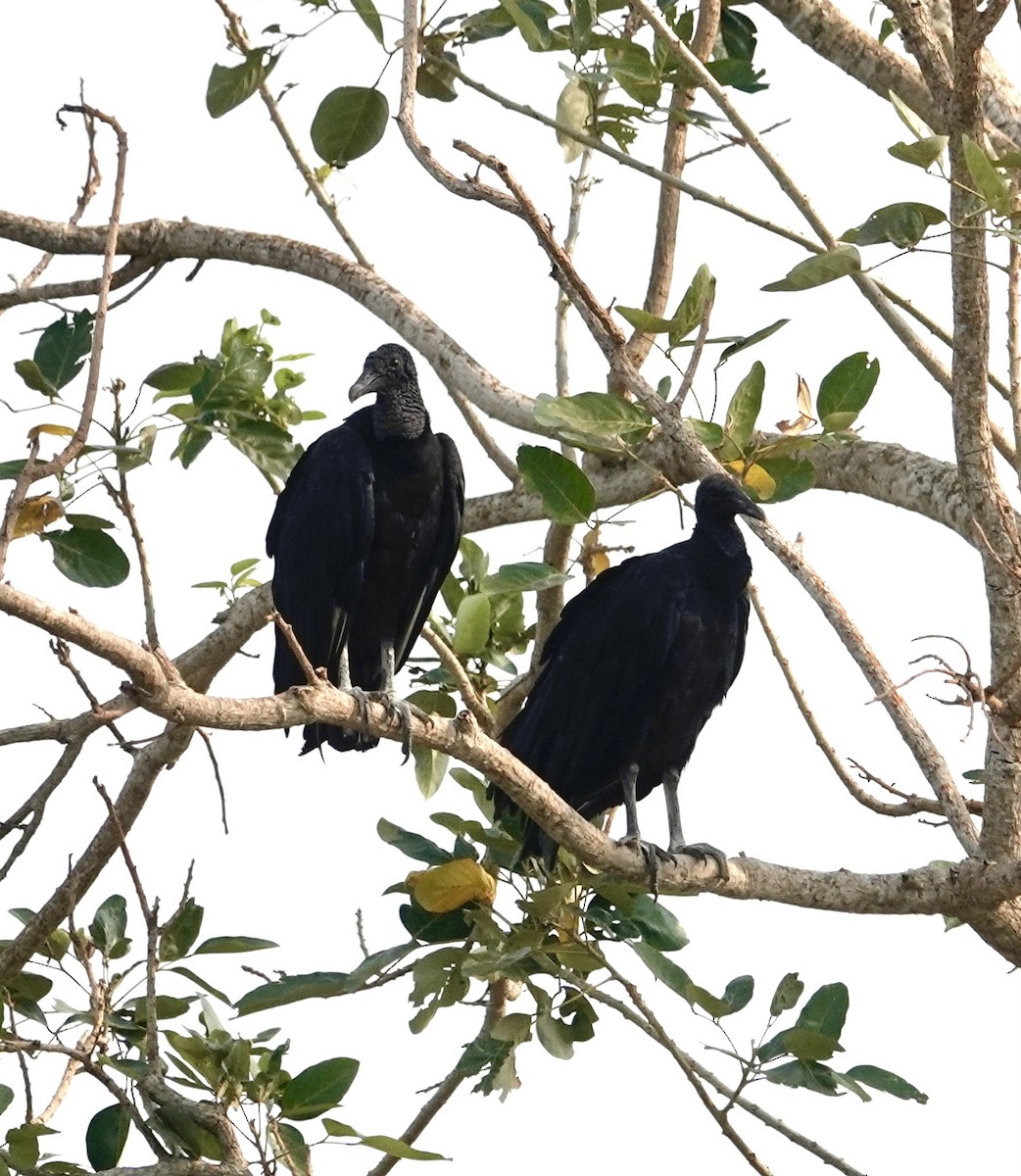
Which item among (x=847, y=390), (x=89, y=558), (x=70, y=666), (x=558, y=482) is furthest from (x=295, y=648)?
(x=847, y=390)

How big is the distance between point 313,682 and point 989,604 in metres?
1.30

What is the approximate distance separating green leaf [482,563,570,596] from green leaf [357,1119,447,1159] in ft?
4.14

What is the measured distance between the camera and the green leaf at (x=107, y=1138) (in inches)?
137

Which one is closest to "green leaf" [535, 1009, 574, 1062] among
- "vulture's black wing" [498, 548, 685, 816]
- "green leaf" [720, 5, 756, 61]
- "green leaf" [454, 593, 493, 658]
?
"vulture's black wing" [498, 548, 685, 816]

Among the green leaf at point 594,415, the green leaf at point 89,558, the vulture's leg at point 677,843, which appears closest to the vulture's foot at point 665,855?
the vulture's leg at point 677,843

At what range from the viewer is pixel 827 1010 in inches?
133

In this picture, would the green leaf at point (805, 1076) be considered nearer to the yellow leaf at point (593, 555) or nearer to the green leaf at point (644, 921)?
the green leaf at point (644, 921)

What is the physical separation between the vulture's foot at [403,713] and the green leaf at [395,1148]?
0.75 meters

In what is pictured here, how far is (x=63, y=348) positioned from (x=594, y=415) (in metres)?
1.14

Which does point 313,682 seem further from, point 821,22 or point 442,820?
point 821,22

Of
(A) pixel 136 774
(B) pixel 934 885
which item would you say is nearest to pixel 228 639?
(A) pixel 136 774

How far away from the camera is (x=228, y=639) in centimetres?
469

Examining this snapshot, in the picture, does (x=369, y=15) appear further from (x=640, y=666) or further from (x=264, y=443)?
(x=640, y=666)

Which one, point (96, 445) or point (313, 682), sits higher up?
point (96, 445)
